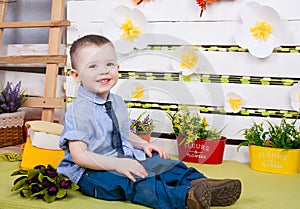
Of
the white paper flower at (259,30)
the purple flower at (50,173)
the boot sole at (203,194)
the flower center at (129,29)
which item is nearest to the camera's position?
the boot sole at (203,194)

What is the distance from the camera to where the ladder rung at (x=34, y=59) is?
2.13 metres

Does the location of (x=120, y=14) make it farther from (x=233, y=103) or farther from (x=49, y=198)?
(x=49, y=198)

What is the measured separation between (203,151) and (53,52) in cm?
87

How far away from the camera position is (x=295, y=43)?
1.83 meters

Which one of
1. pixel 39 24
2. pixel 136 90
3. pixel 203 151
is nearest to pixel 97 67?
pixel 136 90

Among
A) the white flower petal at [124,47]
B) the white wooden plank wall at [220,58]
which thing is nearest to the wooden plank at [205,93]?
the white wooden plank wall at [220,58]

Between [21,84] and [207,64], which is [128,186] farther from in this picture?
[21,84]

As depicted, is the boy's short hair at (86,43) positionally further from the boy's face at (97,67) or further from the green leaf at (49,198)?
the green leaf at (49,198)

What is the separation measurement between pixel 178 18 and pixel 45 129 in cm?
76

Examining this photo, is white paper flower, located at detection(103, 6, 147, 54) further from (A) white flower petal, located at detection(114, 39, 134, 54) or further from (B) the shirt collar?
(B) the shirt collar

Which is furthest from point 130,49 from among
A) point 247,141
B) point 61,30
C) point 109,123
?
point 61,30

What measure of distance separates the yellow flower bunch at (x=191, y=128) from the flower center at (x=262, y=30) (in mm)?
403

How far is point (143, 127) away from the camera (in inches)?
71.7

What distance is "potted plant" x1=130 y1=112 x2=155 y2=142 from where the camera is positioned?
176 centimetres
